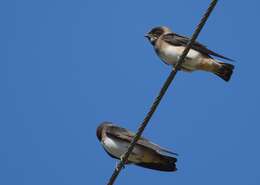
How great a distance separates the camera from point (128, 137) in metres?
8.89

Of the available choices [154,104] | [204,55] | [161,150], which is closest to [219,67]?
[204,55]

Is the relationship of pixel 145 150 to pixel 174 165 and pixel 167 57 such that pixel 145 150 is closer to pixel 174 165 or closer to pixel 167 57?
pixel 174 165

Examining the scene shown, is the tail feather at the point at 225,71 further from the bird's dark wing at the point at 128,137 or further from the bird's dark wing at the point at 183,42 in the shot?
the bird's dark wing at the point at 128,137

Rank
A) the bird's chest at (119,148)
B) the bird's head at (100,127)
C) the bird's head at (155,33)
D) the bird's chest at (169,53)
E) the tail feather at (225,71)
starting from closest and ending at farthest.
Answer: the tail feather at (225,71), the bird's chest at (119,148), the bird's chest at (169,53), the bird's head at (100,127), the bird's head at (155,33)

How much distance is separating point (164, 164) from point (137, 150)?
43 centimetres

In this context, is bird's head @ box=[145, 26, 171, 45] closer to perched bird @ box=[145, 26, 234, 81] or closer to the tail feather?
perched bird @ box=[145, 26, 234, 81]

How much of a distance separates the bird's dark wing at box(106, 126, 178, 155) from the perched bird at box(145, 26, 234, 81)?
40.7 inches

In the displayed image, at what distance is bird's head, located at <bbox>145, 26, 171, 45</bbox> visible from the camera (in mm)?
9870

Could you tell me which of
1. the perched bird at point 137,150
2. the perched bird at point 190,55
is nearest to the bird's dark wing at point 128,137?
the perched bird at point 137,150

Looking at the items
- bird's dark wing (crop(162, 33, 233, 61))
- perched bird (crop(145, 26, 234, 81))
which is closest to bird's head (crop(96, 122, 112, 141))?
perched bird (crop(145, 26, 234, 81))

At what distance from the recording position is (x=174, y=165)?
8180mm

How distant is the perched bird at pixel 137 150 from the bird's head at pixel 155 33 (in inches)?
54.6

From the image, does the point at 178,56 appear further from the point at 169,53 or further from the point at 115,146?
the point at 115,146

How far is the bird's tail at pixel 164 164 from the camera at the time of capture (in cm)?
820
